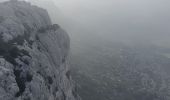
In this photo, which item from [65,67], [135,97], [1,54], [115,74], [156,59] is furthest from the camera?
[156,59]

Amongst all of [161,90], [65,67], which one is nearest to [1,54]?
[65,67]

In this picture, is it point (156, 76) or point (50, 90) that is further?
point (156, 76)

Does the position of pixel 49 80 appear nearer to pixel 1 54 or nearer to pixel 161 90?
pixel 1 54

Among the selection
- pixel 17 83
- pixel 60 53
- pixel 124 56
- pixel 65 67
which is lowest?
pixel 124 56

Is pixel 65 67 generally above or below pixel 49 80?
below

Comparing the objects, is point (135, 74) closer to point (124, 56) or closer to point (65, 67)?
point (124, 56)

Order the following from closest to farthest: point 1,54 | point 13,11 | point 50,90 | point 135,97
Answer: point 1,54
point 50,90
point 13,11
point 135,97
